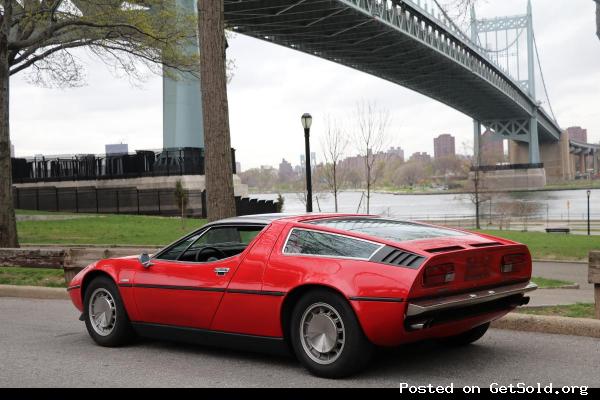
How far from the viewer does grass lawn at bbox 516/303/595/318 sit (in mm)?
7996

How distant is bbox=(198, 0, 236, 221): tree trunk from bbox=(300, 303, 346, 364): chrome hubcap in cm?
487

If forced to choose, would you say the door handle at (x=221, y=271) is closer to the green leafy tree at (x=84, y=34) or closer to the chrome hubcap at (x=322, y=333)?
the chrome hubcap at (x=322, y=333)

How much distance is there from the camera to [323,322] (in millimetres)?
5297

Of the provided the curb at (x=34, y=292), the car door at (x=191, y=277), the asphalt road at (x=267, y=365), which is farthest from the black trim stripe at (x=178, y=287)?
the curb at (x=34, y=292)

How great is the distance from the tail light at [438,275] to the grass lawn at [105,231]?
14.6 metres

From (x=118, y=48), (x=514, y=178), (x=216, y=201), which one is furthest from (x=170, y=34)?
(x=514, y=178)

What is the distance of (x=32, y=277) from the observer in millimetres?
12211

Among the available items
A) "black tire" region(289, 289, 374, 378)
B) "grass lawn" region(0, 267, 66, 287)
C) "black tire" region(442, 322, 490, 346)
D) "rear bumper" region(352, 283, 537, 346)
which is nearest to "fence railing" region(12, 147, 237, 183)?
"grass lawn" region(0, 267, 66, 287)

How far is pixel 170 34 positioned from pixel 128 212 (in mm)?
17605

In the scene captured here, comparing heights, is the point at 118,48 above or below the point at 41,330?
above

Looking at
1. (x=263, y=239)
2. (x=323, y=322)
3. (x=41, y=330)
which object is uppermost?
(x=263, y=239)

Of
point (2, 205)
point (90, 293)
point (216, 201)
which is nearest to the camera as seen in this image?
point (90, 293)

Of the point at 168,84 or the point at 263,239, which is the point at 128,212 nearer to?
the point at 168,84

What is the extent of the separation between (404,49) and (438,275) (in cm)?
5474
